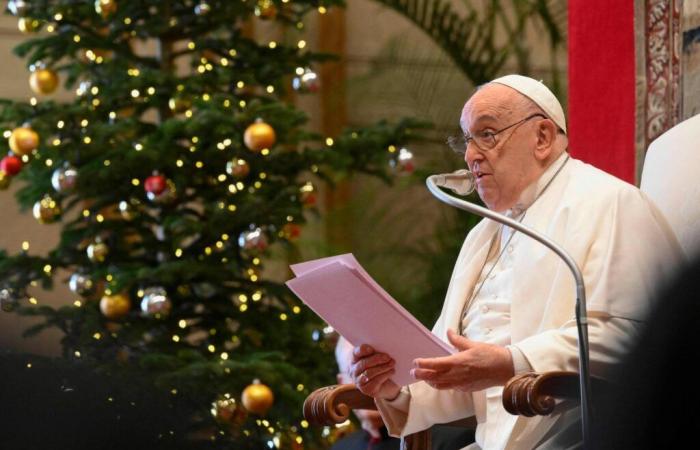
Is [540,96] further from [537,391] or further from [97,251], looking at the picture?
[97,251]

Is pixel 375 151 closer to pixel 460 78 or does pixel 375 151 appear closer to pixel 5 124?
pixel 460 78

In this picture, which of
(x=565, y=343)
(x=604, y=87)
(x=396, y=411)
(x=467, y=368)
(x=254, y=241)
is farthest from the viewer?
(x=254, y=241)

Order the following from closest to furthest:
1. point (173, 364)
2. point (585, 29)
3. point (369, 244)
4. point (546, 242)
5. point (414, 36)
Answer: point (546, 242), point (585, 29), point (173, 364), point (369, 244), point (414, 36)

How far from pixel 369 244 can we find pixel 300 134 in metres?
0.72

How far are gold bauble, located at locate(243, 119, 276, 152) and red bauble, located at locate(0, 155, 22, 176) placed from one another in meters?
0.97

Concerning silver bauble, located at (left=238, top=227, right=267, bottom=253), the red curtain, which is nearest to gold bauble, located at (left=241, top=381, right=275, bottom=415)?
silver bauble, located at (left=238, top=227, right=267, bottom=253)

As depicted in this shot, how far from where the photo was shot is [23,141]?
552cm

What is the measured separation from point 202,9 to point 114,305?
4.50ft

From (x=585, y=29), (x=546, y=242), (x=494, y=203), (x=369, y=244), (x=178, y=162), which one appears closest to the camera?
(x=546, y=242)

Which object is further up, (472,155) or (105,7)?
(472,155)

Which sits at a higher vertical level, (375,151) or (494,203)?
(494,203)

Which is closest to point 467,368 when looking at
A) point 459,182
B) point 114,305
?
point 459,182

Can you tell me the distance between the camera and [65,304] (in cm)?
591

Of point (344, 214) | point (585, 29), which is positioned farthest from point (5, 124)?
point (585, 29)
